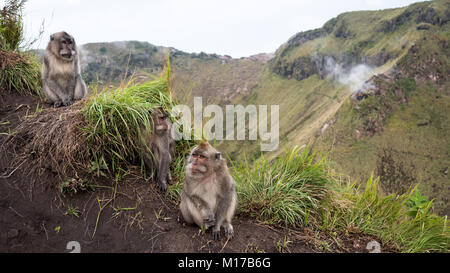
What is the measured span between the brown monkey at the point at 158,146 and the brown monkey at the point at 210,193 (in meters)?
1.08

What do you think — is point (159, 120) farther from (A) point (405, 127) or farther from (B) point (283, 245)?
(A) point (405, 127)

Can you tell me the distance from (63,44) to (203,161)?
4645mm

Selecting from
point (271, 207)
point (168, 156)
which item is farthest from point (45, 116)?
point (271, 207)

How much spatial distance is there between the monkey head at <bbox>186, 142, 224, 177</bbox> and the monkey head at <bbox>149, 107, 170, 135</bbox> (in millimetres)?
1273

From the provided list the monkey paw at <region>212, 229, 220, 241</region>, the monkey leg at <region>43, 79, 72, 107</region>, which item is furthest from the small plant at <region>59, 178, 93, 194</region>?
the monkey leg at <region>43, 79, 72, 107</region>

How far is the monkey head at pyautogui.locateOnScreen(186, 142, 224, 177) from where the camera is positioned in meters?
4.72

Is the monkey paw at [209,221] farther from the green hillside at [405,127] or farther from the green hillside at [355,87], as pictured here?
the green hillside at [405,127]

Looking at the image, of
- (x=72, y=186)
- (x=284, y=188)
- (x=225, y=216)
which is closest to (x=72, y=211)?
(x=72, y=186)

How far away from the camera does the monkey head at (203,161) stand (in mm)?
4719

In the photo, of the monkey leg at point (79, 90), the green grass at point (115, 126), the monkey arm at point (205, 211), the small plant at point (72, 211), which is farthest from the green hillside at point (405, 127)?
the small plant at point (72, 211)

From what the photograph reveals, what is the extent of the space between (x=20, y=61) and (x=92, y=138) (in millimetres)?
4170

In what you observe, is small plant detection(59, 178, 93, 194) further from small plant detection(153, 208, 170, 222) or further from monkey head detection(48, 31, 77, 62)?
monkey head detection(48, 31, 77, 62)

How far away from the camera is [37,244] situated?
4531 millimetres

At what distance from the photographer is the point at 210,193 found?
489cm
